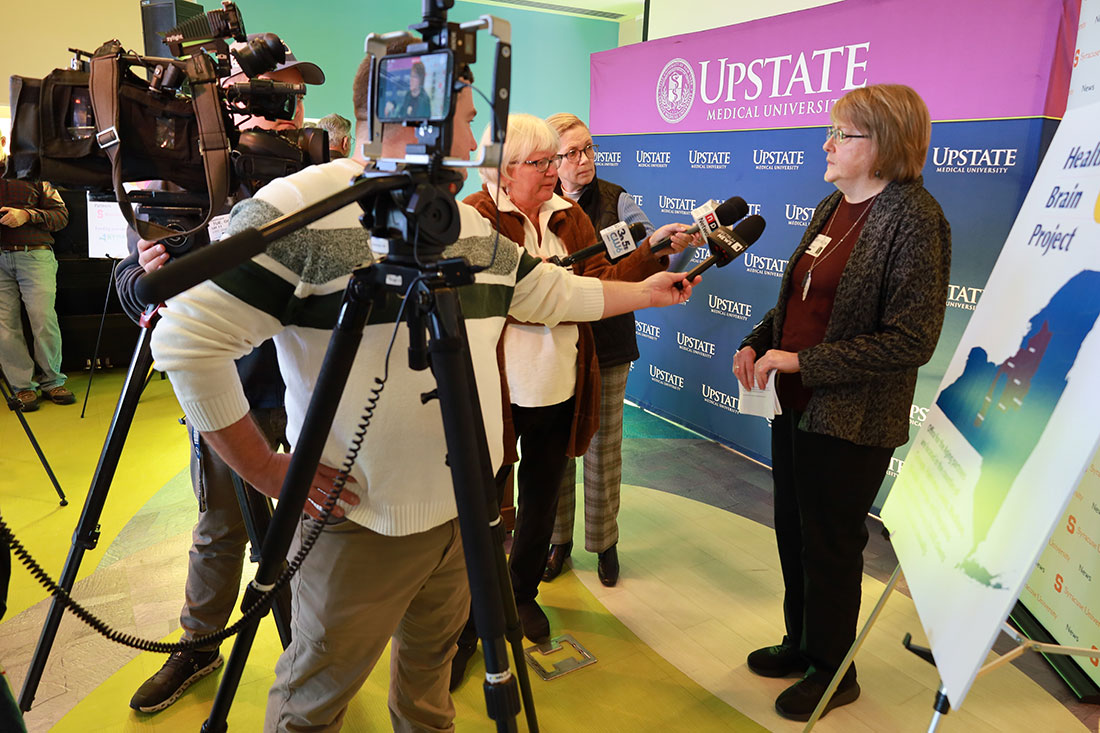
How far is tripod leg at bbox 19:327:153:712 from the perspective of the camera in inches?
70.6

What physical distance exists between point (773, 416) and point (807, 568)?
0.43 m

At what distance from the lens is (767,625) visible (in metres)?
2.59

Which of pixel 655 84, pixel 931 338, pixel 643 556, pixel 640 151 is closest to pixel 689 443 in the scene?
pixel 643 556

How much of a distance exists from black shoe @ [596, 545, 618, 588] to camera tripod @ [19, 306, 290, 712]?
4.05ft

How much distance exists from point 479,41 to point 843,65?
4022mm

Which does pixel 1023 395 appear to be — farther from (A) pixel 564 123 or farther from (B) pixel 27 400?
(B) pixel 27 400

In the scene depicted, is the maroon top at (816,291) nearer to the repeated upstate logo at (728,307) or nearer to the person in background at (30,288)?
the repeated upstate logo at (728,307)

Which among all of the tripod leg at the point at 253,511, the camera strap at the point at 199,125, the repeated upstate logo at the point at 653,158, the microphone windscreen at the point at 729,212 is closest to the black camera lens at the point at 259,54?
the camera strap at the point at 199,125

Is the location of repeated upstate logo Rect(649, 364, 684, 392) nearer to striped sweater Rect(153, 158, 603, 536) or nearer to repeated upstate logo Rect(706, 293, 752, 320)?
repeated upstate logo Rect(706, 293, 752, 320)

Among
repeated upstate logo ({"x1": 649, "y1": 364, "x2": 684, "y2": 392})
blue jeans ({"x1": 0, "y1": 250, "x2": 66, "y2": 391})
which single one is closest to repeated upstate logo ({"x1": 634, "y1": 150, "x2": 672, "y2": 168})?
repeated upstate logo ({"x1": 649, "y1": 364, "x2": 684, "y2": 392})

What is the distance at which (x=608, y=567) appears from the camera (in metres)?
2.84

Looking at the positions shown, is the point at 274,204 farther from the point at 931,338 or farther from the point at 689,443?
the point at 689,443

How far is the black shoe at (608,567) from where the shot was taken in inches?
111

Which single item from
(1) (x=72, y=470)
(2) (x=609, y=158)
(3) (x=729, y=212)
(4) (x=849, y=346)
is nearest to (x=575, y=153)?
(3) (x=729, y=212)
